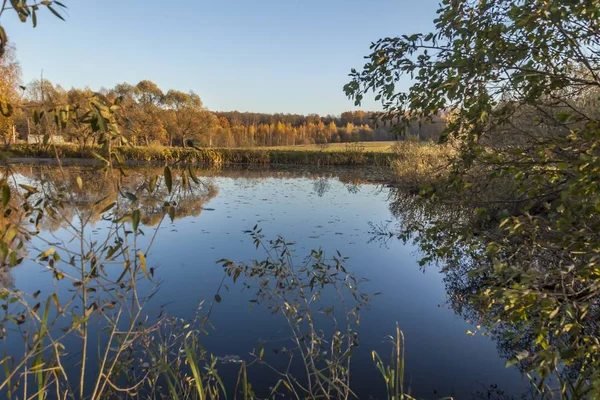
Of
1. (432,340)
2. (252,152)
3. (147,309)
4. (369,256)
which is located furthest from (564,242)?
(252,152)

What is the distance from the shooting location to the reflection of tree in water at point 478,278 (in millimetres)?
1945

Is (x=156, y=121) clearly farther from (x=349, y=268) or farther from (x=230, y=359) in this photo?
(x=230, y=359)

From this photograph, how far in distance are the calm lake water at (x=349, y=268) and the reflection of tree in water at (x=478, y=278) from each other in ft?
0.78

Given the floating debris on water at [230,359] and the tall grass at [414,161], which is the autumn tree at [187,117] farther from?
the floating debris on water at [230,359]

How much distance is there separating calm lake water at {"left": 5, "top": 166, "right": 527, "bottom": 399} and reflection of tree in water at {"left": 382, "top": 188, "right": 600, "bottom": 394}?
0.24 meters

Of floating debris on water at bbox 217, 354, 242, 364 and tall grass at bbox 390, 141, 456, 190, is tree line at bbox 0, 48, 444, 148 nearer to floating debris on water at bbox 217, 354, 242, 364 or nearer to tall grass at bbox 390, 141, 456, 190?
tall grass at bbox 390, 141, 456, 190

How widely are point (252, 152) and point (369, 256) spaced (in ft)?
89.6

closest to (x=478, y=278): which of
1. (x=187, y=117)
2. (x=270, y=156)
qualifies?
(x=270, y=156)

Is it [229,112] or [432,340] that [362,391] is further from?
[229,112]

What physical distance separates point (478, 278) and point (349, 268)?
227cm

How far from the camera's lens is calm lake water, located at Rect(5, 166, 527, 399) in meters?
4.11

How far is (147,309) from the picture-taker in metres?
5.32

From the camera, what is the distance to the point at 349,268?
7.44 metres

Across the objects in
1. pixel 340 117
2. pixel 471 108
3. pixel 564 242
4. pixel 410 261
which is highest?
pixel 340 117
